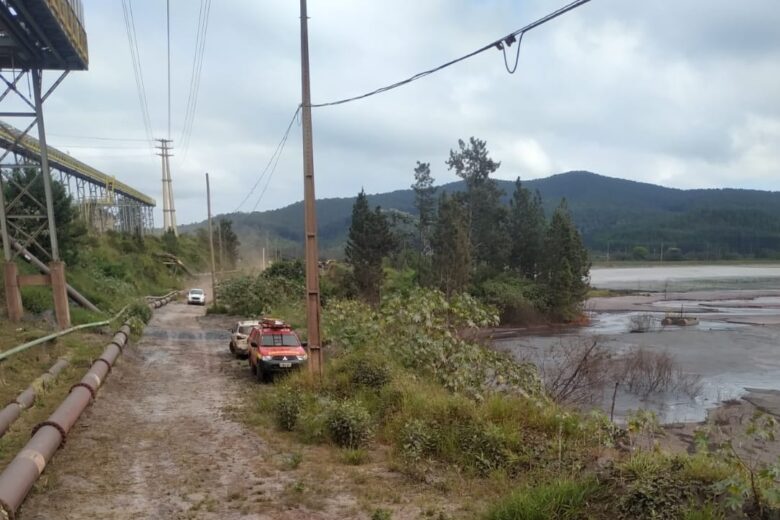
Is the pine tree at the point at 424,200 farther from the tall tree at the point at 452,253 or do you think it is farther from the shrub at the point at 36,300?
the shrub at the point at 36,300

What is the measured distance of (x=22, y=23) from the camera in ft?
55.4

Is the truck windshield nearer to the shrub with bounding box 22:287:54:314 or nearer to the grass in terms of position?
the grass

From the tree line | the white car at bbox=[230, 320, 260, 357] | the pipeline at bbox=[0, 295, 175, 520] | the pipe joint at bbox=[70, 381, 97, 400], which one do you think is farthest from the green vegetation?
the tree line

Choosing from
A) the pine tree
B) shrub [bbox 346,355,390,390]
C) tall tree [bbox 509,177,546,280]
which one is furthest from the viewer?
the pine tree

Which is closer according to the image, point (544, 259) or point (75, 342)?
point (75, 342)

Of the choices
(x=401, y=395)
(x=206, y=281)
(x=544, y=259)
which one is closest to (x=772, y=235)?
(x=544, y=259)

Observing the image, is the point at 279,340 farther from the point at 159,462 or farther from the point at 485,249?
the point at 485,249

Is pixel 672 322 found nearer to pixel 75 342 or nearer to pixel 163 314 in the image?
pixel 163 314

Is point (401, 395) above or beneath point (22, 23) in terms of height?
beneath

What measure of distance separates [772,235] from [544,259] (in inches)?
6288

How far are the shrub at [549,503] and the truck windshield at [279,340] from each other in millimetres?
11553

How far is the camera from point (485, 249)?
76.1 m

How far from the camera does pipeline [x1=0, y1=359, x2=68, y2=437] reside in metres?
9.37

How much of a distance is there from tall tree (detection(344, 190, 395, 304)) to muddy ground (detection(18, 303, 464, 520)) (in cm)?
4336
